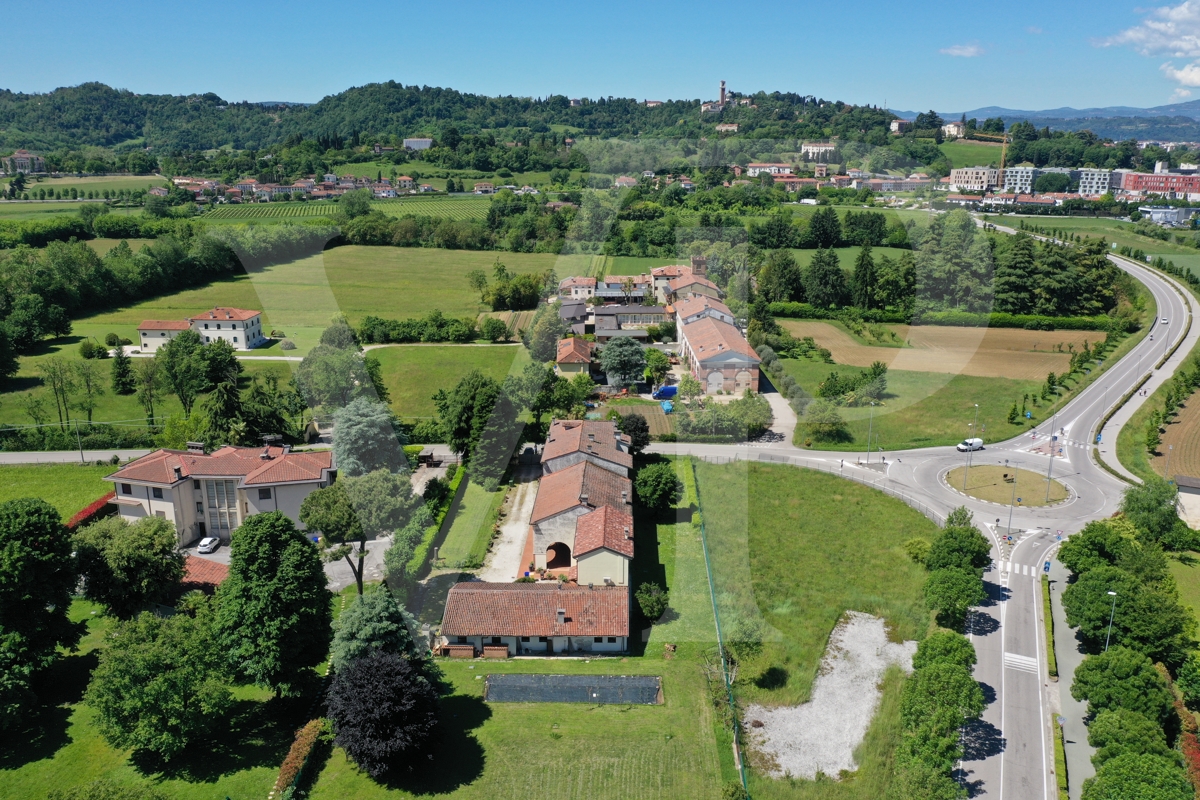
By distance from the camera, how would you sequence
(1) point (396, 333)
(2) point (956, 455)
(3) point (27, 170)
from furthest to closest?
(3) point (27, 170) < (1) point (396, 333) < (2) point (956, 455)

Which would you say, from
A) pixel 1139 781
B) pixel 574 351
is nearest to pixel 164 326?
pixel 574 351

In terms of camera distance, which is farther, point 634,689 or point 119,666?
point 634,689

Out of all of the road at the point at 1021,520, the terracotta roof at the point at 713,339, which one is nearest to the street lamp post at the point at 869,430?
the road at the point at 1021,520

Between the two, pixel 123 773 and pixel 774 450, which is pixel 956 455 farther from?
pixel 123 773

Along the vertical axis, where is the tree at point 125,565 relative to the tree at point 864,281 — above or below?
below

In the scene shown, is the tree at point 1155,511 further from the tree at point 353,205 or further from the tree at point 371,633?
the tree at point 353,205

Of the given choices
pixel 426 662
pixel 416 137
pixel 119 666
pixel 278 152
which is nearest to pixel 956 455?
pixel 426 662
